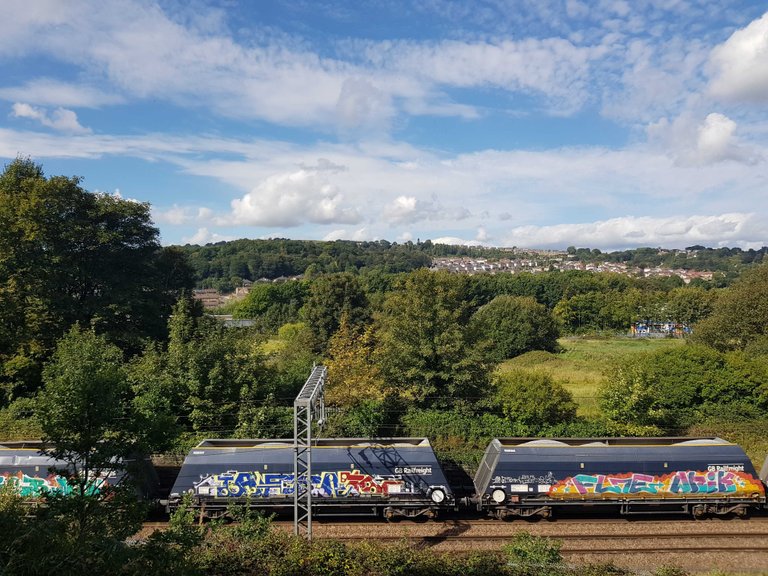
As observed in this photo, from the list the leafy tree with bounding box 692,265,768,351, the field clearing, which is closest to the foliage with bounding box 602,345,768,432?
the field clearing

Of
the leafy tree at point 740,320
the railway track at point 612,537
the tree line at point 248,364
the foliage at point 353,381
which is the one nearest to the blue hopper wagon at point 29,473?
the tree line at point 248,364

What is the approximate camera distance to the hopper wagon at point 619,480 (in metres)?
19.2

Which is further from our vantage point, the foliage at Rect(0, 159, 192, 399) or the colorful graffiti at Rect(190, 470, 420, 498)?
the foliage at Rect(0, 159, 192, 399)

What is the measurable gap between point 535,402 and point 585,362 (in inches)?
1204

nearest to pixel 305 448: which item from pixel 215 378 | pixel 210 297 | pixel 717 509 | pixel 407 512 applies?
pixel 407 512

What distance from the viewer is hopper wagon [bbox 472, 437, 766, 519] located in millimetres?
19234

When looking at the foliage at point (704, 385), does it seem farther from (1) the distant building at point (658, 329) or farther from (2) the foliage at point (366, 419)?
(1) the distant building at point (658, 329)

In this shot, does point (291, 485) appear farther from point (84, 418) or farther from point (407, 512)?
point (84, 418)

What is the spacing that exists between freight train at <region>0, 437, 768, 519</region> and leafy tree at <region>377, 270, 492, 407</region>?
26.2 ft

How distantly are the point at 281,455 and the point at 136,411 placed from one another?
26.6ft

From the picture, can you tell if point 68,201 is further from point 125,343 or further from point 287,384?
point 287,384

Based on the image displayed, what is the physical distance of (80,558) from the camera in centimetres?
730

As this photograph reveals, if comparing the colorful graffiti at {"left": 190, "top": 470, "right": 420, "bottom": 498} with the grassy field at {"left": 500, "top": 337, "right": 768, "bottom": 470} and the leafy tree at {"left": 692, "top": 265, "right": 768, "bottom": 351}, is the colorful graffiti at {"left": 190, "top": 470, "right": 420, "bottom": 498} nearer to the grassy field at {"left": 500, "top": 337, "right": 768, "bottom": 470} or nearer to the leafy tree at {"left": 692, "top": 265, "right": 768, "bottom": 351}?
the grassy field at {"left": 500, "top": 337, "right": 768, "bottom": 470}

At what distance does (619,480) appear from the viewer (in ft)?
63.4
